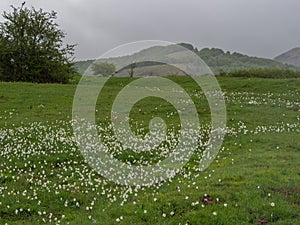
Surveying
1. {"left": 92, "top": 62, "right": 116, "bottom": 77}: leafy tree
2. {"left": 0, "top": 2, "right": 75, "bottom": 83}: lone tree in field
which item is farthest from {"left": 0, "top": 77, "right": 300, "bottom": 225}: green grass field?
{"left": 92, "top": 62, "right": 116, "bottom": 77}: leafy tree

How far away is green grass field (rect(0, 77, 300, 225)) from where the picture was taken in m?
9.23

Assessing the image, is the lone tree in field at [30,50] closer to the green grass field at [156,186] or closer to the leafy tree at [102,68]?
the green grass field at [156,186]

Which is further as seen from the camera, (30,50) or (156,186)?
(30,50)

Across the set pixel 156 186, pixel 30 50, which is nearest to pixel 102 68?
pixel 30 50

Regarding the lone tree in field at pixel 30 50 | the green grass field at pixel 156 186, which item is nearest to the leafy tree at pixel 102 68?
the lone tree in field at pixel 30 50

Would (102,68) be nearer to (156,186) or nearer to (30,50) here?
(30,50)

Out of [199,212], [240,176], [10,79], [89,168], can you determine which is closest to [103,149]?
[89,168]

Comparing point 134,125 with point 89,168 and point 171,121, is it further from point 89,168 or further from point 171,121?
point 89,168

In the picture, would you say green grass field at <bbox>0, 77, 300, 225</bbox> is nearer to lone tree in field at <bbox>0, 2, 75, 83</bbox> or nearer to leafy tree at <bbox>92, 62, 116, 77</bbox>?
lone tree in field at <bbox>0, 2, 75, 83</bbox>

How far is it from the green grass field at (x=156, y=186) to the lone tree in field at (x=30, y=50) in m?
28.6

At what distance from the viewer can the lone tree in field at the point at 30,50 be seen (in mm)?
50625

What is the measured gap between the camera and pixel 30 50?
50688mm

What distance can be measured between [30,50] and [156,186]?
44.2 m

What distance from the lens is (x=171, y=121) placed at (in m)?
23.2
